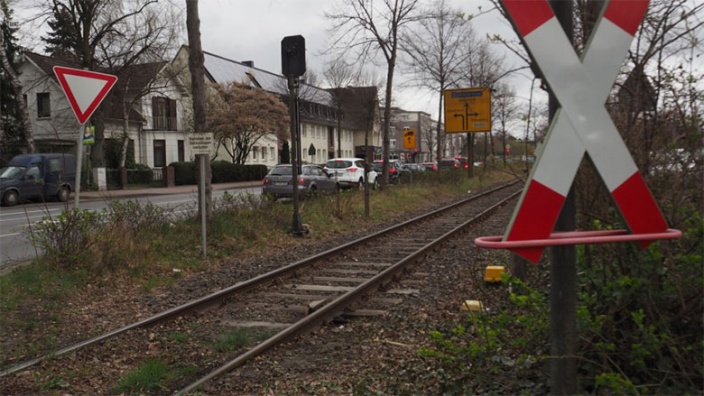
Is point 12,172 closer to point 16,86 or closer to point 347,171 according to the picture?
point 16,86

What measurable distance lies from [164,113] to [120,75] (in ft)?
41.8

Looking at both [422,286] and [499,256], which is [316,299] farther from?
[499,256]

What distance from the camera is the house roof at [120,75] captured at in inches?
1281

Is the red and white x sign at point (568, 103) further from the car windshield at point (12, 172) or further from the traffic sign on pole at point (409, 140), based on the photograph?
the traffic sign on pole at point (409, 140)

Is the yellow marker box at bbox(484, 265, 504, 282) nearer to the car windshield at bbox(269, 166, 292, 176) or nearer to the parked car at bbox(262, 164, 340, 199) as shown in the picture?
the parked car at bbox(262, 164, 340, 199)

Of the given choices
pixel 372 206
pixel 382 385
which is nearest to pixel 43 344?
pixel 382 385

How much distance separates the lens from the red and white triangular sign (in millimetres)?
7094

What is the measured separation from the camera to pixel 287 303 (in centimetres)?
674

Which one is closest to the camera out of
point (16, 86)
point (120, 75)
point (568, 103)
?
point (568, 103)

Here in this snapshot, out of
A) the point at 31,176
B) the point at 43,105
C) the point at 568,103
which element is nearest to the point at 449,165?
the point at 43,105

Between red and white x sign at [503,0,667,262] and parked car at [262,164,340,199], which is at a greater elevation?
red and white x sign at [503,0,667,262]

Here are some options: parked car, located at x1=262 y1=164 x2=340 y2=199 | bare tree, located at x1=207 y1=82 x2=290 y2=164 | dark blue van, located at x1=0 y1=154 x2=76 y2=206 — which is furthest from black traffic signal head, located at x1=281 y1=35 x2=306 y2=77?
bare tree, located at x1=207 y1=82 x2=290 y2=164

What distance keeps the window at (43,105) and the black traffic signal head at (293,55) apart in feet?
104

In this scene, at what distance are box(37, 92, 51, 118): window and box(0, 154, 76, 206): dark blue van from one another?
54.4 feet
